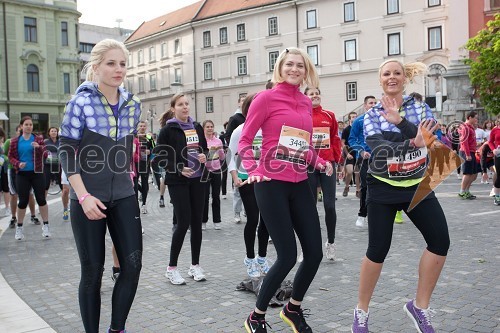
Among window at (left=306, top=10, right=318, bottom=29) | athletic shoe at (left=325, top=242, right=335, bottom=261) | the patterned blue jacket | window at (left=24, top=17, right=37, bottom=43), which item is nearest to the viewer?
the patterned blue jacket

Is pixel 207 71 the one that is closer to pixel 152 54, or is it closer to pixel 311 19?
pixel 152 54

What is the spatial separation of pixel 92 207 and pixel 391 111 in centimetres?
217

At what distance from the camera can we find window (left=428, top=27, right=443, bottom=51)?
45000mm

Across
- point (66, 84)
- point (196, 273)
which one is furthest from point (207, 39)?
point (196, 273)

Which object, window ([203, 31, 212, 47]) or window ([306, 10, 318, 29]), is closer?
window ([306, 10, 318, 29])

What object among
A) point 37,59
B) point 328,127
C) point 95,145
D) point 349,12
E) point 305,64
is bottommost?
point 95,145

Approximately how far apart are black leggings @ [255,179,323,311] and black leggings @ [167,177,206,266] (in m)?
1.97

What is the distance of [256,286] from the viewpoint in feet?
17.5

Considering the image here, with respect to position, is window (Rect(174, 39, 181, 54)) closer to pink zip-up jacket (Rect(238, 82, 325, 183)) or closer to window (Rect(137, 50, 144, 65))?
window (Rect(137, 50, 144, 65))

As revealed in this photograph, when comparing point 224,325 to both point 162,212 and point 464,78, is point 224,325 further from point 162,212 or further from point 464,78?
point 464,78

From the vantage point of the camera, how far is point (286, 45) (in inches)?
2119

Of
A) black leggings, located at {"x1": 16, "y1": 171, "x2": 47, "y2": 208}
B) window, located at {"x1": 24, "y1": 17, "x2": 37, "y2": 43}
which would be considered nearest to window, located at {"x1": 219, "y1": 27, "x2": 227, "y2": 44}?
window, located at {"x1": 24, "y1": 17, "x2": 37, "y2": 43}

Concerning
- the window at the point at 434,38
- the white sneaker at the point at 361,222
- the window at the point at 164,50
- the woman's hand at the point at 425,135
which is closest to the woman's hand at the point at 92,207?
the woman's hand at the point at 425,135

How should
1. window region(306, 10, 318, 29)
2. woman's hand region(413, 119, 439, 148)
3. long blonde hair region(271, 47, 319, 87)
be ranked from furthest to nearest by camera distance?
window region(306, 10, 318, 29)
long blonde hair region(271, 47, 319, 87)
woman's hand region(413, 119, 439, 148)
